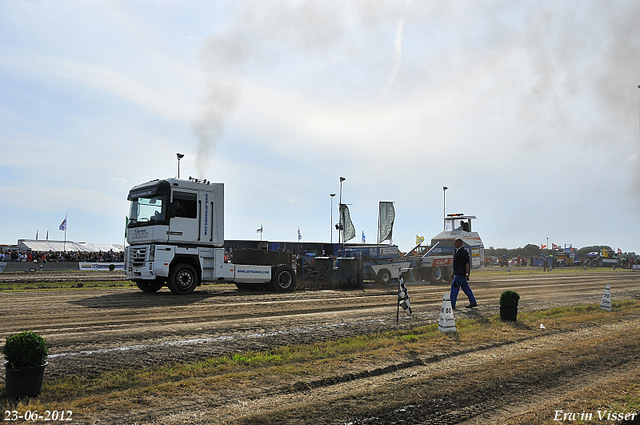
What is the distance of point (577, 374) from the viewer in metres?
6.18

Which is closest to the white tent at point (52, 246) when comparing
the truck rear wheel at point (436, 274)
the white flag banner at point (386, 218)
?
the white flag banner at point (386, 218)

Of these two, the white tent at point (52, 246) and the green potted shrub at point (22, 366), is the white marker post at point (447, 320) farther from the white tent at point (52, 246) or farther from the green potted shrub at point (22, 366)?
the white tent at point (52, 246)

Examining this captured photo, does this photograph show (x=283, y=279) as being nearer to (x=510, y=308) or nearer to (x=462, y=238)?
(x=510, y=308)

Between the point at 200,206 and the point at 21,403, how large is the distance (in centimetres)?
1109

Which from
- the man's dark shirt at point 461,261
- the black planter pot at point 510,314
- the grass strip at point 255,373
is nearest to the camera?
the grass strip at point 255,373

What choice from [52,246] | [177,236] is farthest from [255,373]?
[52,246]

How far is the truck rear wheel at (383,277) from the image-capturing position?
873 inches

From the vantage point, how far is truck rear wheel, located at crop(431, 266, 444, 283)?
80.9 ft

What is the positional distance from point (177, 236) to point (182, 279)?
1483 millimetres

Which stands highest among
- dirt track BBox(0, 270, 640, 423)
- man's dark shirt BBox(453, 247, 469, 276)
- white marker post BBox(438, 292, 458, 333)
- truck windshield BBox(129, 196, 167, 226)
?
truck windshield BBox(129, 196, 167, 226)

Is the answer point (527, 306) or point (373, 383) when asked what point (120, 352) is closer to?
point (373, 383)

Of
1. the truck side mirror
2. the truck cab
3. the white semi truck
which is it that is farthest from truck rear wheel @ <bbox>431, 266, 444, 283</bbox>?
the truck side mirror

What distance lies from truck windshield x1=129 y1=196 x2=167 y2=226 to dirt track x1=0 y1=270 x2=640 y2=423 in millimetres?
2466

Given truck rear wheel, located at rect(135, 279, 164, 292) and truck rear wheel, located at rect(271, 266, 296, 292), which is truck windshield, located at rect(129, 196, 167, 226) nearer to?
truck rear wheel, located at rect(135, 279, 164, 292)
